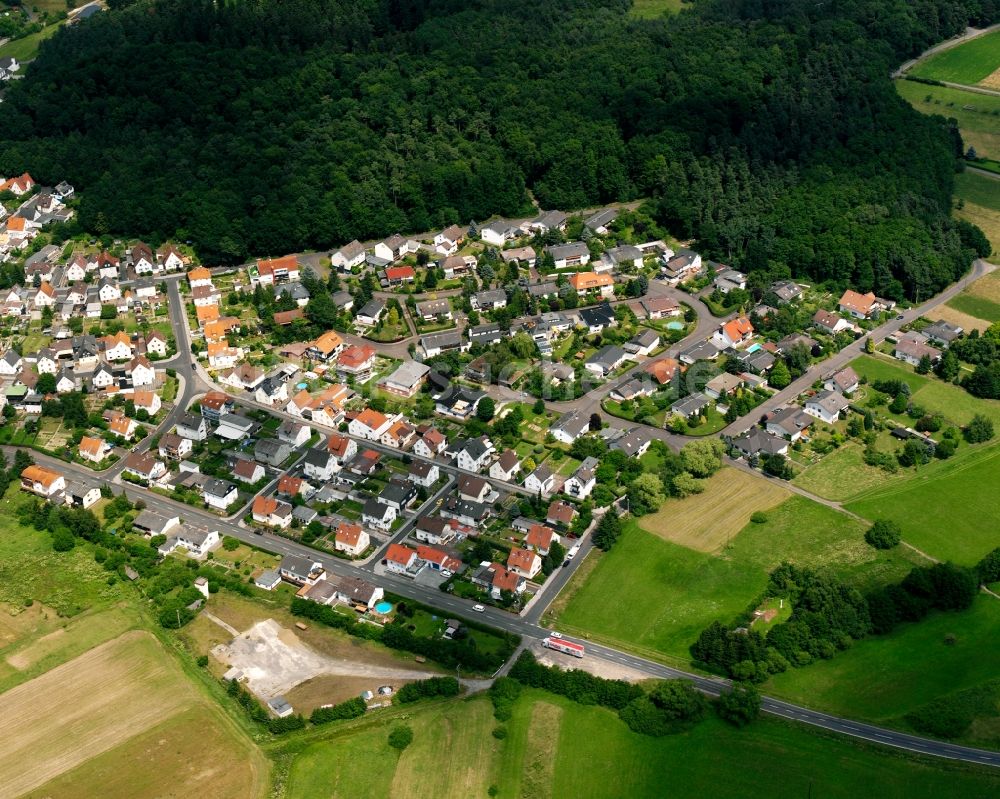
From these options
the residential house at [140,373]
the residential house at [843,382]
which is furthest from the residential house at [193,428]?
the residential house at [843,382]

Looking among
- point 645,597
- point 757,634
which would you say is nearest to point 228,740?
point 645,597

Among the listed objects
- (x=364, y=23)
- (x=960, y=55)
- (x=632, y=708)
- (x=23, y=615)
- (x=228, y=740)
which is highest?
(x=364, y=23)

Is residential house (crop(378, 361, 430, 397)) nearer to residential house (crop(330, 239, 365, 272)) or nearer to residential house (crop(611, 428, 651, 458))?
residential house (crop(611, 428, 651, 458))

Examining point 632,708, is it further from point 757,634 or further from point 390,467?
point 390,467

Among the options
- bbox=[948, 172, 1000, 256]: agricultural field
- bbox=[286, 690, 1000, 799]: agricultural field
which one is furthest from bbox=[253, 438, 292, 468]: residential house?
bbox=[948, 172, 1000, 256]: agricultural field

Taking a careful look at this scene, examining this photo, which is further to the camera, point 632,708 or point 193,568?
point 193,568

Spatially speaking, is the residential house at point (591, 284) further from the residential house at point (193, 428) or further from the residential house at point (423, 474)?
the residential house at point (193, 428)
